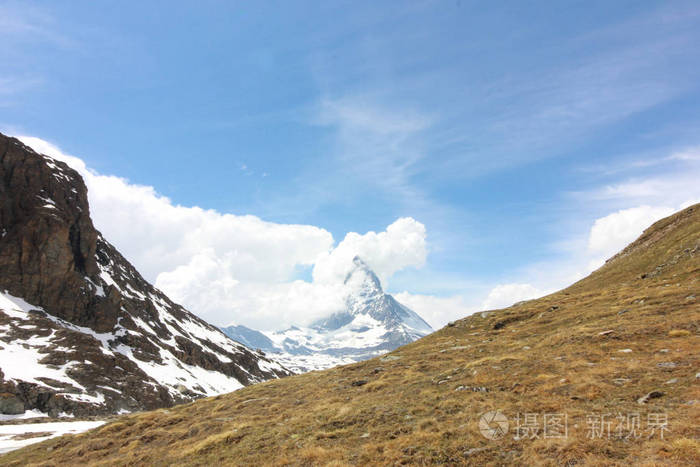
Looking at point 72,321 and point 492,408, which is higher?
point 72,321

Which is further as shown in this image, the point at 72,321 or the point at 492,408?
the point at 72,321

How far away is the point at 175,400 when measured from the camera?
362ft

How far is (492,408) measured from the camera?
14.0m

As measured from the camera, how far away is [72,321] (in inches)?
4948

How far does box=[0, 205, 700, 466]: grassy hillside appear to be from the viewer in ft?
33.9

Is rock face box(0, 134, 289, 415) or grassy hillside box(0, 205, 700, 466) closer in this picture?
grassy hillside box(0, 205, 700, 466)

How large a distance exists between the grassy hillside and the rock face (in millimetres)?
78321

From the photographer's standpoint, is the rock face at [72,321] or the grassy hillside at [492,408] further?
the rock face at [72,321]

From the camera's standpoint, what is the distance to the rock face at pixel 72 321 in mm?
85625

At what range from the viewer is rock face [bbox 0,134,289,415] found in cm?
8562

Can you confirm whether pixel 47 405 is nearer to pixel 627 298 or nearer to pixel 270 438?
pixel 270 438

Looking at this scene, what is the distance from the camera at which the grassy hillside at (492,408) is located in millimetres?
10336

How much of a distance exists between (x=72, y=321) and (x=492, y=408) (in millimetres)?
161617

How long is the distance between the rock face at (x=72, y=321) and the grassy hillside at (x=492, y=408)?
7832cm
